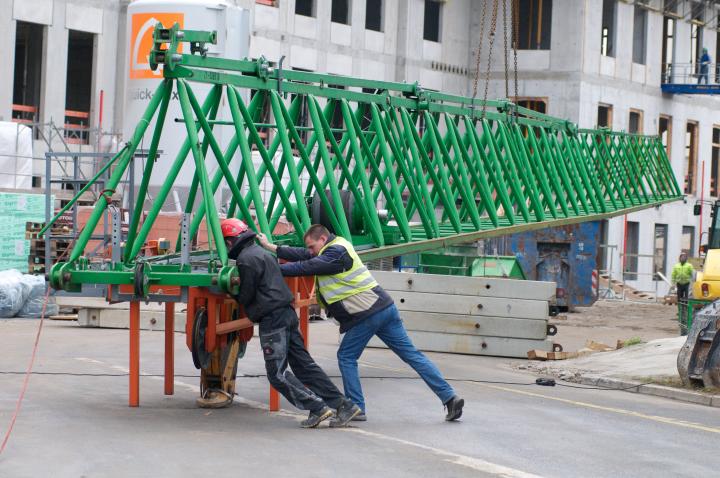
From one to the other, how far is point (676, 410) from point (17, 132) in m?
21.1

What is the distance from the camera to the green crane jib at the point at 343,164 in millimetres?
12695

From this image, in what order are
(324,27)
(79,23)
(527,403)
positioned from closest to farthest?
(527,403), (79,23), (324,27)

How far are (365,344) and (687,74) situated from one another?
4905 cm

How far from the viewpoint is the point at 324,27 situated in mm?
46531

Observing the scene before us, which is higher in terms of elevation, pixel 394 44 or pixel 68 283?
pixel 394 44

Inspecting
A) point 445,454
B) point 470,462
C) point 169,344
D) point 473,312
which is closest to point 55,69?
point 473,312

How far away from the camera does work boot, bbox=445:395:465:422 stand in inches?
502

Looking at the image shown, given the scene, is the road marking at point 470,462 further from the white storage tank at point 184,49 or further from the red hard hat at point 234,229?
the white storage tank at point 184,49

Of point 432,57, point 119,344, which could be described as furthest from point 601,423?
point 432,57

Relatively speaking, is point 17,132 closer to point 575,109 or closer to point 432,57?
point 432,57

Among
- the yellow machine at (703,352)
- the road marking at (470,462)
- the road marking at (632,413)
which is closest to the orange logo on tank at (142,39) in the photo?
the road marking at (632,413)

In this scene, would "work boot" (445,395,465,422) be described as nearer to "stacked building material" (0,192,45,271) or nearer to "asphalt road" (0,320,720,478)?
"asphalt road" (0,320,720,478)

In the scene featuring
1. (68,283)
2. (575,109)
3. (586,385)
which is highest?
(575,109)

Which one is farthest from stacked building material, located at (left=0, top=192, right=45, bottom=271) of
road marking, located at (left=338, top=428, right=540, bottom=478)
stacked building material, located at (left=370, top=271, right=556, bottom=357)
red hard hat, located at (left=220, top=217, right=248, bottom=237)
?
road marking, located at (left=338, top=428, right=540, bottom=478)
